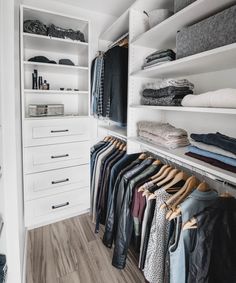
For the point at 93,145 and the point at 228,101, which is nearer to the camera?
the point at 228,101

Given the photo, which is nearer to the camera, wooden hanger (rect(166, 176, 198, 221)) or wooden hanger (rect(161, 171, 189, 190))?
wooden hanger (rect(166, 176, 198, 221))

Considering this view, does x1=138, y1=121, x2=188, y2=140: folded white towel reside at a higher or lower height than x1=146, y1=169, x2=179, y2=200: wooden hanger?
higher

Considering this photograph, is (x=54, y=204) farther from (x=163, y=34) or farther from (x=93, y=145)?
(x=163, y=34)

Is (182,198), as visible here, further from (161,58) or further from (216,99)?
(161,58)

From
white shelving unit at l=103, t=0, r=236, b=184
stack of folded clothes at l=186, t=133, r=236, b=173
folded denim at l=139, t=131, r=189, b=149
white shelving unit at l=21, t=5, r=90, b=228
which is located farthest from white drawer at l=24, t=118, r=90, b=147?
stack of folded clothes at l=186, t=133, r=236, b=173

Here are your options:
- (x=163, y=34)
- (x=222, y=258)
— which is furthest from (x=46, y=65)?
(x=222, y=258)

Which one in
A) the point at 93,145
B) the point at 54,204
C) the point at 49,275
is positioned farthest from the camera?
the point at 93,145

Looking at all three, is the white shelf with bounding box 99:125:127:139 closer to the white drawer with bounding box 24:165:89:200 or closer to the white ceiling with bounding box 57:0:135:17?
the white drawer with bounding box 24:165:89:200

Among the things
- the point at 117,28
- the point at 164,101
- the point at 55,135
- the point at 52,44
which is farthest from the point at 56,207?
Result: the point at 117,28

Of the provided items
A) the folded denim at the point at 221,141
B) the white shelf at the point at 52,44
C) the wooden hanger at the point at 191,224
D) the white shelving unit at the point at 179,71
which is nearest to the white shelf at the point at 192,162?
the white shelving unit at the point at 179,71

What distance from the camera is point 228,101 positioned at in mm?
933

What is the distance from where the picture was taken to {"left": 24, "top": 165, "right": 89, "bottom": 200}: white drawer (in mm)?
1967

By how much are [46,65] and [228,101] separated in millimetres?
1657

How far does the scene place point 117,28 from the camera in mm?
1928
